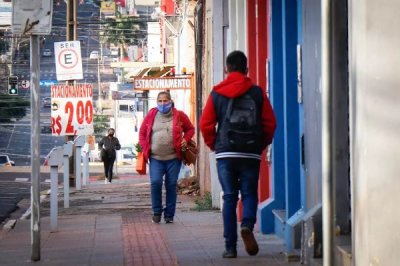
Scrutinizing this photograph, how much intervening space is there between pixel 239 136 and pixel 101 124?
74.5m

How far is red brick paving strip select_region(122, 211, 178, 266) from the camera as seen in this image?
9289 millimetres

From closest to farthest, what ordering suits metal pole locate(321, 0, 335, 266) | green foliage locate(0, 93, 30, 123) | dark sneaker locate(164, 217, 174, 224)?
metal pole locate(321, 0, 335, 266)
dark sneaker locate(164, 217, 174, 224)
green foliage locate(0, 93, 30, 123)

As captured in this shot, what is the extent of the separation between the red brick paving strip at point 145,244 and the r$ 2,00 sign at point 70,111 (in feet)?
27.1

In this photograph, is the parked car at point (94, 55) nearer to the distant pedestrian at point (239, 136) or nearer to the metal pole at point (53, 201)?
the metal pole at point (53, 201)

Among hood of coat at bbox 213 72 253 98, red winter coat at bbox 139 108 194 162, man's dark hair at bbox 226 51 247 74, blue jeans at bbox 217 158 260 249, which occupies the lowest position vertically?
blue jeans at bbox 217 158 260 249

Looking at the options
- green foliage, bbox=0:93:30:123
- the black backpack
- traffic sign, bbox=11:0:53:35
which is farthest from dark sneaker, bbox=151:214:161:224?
green foliage, bbox=0:93:30:123

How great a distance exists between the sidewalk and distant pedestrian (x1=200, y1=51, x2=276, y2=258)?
399 mm

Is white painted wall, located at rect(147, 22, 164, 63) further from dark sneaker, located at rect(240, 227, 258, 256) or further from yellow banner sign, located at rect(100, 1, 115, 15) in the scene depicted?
dark sneaker, located at rect(240, 227, 258, 256)

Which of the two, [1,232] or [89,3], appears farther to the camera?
[89,3]

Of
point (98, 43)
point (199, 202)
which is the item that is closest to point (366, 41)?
point (199, 202)

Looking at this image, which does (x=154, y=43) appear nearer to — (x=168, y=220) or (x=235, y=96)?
(x=168, y=220)

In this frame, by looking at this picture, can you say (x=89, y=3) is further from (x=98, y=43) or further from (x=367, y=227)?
(x=367, y=227)

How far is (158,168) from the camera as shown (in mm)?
13156

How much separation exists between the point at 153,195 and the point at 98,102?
76133 millimetres
